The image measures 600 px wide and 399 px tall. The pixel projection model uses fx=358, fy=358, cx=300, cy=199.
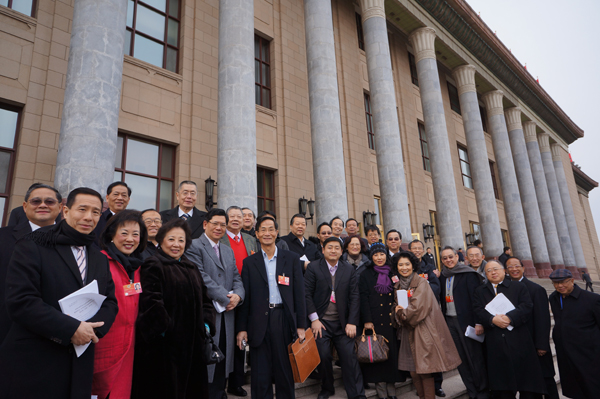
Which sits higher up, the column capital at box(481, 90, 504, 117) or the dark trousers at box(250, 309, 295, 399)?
the column capital at box(481, 90, 504, 117)

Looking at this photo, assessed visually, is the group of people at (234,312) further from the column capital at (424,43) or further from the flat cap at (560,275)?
the column capital at (424,43)

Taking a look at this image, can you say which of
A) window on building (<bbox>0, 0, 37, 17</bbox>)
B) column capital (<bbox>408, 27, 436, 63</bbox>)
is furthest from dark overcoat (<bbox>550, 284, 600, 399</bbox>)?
column capital (<bbox>408, 27, 436, 63</bbox>)

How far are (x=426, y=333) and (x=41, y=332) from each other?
3.99 meters

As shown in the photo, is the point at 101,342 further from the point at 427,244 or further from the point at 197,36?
the point at 427,244

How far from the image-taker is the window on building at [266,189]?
11680 millimetres

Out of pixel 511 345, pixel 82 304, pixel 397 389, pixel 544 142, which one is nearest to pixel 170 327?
pixel 82 304

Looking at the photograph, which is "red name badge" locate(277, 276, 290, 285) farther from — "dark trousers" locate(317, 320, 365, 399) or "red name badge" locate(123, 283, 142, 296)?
"red name badge" locate(123, 283, 142, 296)

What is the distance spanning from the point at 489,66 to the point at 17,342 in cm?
2521

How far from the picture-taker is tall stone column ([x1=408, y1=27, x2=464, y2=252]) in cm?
1521

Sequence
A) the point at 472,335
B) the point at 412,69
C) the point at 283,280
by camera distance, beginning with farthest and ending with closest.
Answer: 1. the point at 412,69
2. the point at 472,335
3. the point at 283,280

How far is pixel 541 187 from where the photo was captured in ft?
79.7

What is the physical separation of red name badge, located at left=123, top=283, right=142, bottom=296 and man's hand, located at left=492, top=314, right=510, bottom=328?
13.7 ft

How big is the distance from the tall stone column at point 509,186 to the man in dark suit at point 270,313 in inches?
765

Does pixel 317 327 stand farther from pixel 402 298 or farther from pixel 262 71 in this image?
pixel 262 71
